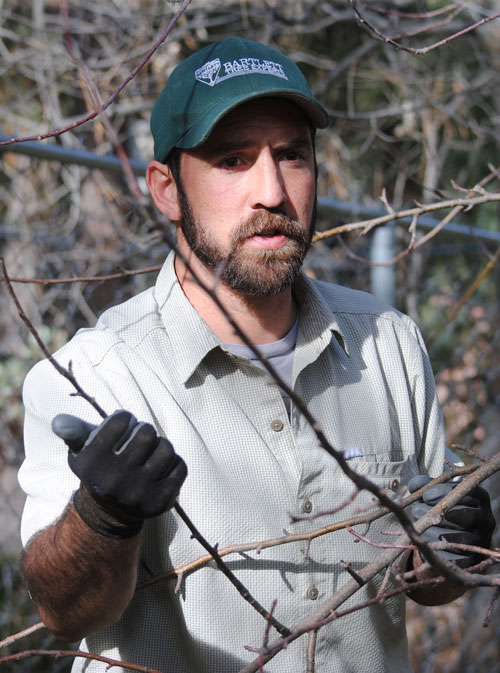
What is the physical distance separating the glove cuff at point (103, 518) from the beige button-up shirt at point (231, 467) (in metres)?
0.24

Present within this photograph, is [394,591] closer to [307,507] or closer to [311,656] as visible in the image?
[311,656]

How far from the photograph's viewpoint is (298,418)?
176 cm

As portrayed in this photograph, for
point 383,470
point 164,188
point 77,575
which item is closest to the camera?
point 77,575

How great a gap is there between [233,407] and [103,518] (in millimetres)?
544

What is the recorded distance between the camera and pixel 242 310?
1934mm

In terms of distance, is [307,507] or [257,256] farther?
[257,256]

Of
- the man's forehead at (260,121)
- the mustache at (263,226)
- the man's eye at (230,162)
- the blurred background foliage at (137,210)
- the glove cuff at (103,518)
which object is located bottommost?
the blurred background foliage at (137,210)

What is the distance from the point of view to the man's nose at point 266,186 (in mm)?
1780

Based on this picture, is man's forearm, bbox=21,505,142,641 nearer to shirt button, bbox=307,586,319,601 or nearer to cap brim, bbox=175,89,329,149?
shirt button, bbox=307,586,319,601

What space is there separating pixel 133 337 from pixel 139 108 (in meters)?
2.75

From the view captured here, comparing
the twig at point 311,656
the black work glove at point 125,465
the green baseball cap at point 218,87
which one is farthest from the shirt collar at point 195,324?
the twig at point 311,656

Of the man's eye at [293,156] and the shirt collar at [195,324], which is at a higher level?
the man's eye at [293,156]

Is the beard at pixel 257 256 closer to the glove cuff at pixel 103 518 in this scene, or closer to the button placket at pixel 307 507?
the button placket at pixel 307 507

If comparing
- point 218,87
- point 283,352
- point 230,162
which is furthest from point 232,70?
point 283,352
